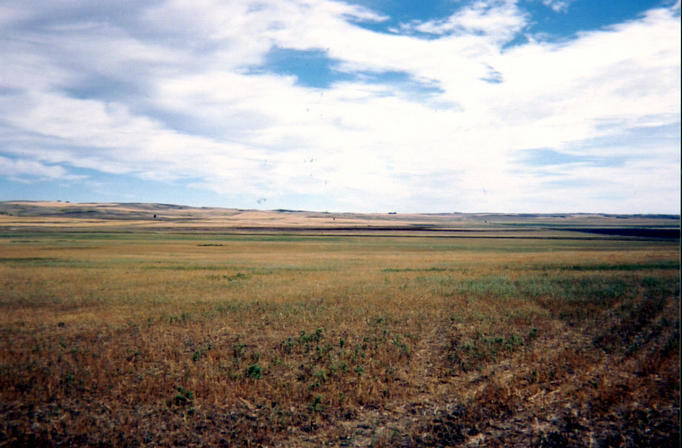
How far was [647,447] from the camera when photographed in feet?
25.8

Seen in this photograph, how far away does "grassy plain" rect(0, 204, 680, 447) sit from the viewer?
880 centimetres

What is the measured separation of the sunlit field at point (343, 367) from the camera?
8797mm

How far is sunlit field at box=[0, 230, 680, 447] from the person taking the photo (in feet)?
28.9

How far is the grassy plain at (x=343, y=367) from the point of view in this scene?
880cm

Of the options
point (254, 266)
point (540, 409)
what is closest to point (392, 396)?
point (540, 409)

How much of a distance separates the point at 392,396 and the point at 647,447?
5550mm

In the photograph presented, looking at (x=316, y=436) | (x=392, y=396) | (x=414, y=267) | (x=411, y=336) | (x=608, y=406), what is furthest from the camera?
(x=414, y=267)

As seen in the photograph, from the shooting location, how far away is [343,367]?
1259 cm

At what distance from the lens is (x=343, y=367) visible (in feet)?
41.3

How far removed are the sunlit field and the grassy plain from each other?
0.06 m

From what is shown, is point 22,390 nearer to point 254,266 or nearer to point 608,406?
point 608,406

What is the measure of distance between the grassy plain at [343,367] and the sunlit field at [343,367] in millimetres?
59

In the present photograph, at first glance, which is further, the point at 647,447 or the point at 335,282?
the point at 335,282

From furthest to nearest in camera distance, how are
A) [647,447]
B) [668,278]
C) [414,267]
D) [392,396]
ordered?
[414,267] < [668,278] < [392,396] < [647,447]
